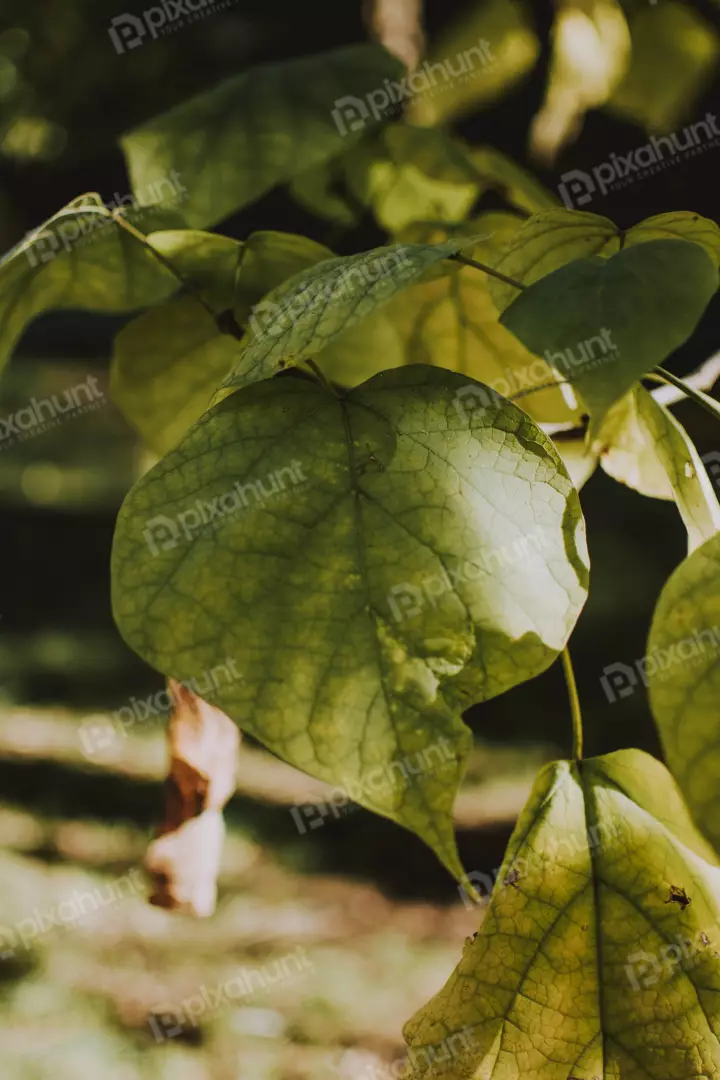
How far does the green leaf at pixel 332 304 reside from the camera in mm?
395

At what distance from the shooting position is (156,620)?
1.35ft

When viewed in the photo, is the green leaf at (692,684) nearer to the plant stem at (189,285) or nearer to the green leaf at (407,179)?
the plant stem at (189,285)

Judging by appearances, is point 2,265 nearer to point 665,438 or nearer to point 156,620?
point 156,620

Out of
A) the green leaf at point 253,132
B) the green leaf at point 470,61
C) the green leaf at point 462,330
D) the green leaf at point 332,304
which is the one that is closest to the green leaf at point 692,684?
the green leaf at point 332,304

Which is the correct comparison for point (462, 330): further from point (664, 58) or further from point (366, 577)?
point (664, 58)

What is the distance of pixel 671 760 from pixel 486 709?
2.12 m

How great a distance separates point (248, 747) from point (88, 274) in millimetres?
1736

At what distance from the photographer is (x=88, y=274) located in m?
0.63

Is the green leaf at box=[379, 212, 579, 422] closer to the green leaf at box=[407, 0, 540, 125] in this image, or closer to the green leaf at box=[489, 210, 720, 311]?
the green leaf at box=[489, 210, 720, 311]

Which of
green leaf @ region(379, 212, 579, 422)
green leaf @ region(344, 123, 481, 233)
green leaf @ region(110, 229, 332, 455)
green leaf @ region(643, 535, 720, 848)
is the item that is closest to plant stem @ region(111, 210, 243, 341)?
green leaf @ region(110, 229, 332, 455)

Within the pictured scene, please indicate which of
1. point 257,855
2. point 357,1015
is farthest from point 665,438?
point 257,855

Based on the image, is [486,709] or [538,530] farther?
[486,709]

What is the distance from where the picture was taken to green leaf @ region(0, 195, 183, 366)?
1.94 ft

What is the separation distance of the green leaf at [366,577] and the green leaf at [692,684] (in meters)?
0.05
